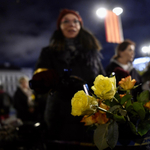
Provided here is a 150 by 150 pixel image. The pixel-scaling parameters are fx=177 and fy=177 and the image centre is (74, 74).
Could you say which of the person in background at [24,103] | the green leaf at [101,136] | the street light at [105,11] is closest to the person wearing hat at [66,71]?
the green leaf at [101,136]

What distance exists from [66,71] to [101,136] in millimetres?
418

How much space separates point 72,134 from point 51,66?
→ 0.65 metres

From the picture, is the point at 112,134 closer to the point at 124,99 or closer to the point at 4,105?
the point at 124,99

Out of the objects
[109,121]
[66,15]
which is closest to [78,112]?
[109,121]

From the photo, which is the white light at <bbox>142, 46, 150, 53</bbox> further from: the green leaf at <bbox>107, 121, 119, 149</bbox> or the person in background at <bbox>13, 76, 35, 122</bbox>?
the person in background at <bbox>13, 76, 35, 122</bbox>

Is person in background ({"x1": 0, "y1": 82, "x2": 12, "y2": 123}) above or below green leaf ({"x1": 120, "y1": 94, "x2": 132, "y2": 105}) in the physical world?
below

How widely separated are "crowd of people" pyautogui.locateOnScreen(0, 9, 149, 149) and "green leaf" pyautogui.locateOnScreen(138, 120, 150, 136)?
0.22 m

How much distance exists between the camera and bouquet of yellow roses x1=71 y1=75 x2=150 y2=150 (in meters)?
0.60

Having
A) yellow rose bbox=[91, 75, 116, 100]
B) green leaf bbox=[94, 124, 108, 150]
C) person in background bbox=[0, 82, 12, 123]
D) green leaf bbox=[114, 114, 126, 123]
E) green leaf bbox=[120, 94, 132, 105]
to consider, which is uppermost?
yellow rose bbox=[91, 75, 116, 100]

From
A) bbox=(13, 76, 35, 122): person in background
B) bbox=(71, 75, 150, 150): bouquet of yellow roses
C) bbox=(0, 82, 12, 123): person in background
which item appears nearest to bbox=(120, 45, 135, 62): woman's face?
bbox=(71, 75, 150, 150): bouquet of yellow roses

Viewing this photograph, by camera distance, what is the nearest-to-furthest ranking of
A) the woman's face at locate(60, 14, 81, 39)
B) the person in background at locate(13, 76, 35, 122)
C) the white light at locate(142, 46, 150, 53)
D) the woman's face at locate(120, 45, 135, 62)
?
the woman's face at locate(60, 14, 81, 39)
the white light at locate(142, 46, 150, 53)
the woman's face at locate(120, 45, 135, 62)
the person in background at locate(13, 76, 35, 122)

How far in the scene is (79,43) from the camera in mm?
1586

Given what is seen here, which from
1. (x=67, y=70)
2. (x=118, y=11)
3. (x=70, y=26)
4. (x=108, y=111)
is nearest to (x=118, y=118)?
(x=108, y=111)

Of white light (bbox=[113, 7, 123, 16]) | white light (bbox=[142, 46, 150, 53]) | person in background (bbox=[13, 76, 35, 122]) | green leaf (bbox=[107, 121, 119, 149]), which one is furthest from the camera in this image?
person in background (bbox=[13, 76, 35, 122])
